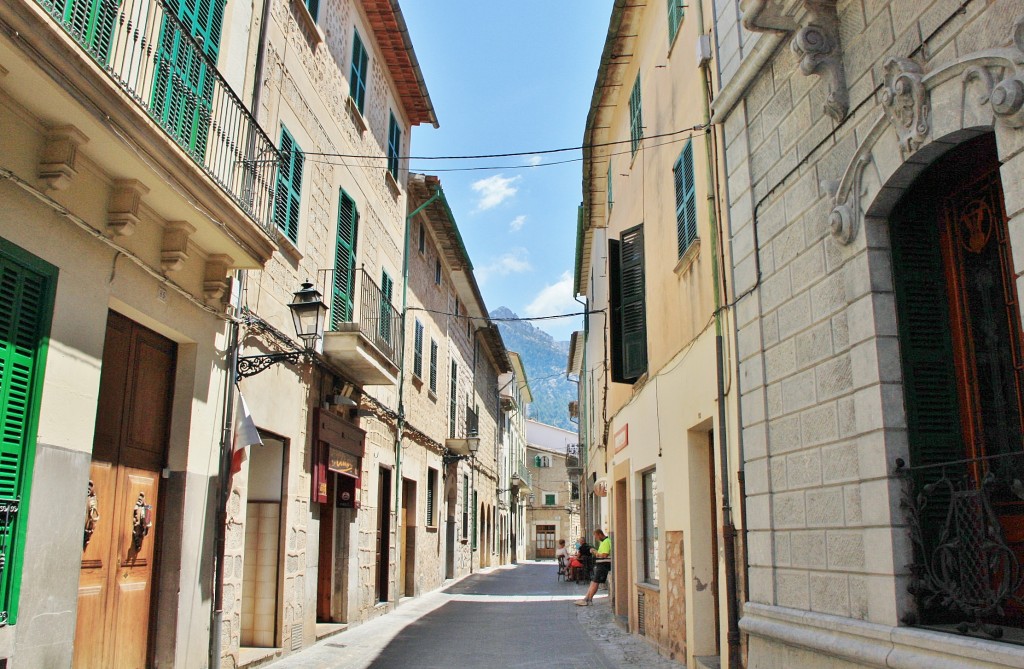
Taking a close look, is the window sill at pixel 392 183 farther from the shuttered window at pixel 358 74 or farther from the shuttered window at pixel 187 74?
the shuttered window at pixel 187 74

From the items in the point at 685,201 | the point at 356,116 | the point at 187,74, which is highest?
the point at 356,116

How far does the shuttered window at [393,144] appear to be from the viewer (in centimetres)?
1517

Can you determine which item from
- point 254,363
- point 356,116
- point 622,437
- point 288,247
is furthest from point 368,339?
point 622,437

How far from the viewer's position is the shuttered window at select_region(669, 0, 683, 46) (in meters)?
9.47

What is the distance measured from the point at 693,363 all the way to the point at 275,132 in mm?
5414

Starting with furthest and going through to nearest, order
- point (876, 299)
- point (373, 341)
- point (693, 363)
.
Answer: point (373, 341), point (693, 363), point (876, 299)

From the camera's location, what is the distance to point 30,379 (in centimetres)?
540

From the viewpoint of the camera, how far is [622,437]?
1403cm

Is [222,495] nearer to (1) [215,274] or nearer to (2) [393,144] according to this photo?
(1) [215,274]

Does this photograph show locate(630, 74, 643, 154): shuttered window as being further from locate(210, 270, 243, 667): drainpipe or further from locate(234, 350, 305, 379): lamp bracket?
locate(210, 270, 243, 667): drainpipe

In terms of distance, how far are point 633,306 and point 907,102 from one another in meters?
7.61

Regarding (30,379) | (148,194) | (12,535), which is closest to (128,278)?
(148,194)

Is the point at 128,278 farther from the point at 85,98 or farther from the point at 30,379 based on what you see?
the point at 85,98

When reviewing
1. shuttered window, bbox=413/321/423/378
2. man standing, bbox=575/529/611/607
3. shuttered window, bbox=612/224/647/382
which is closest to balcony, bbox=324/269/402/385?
shuttered window, bbox=413/321/423/378
